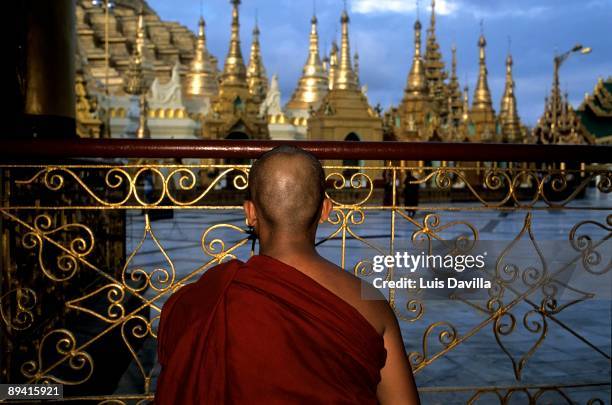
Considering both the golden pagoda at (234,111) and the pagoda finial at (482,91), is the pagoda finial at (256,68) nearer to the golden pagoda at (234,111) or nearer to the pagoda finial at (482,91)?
the golden pagoda at (234,111)

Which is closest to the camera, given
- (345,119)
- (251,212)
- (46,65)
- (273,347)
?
(273,347)

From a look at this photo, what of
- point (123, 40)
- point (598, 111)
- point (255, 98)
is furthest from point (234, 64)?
point (598, 111)

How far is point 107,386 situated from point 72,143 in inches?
52.2

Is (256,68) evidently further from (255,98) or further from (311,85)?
(255,98)

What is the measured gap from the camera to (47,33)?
3787 mm

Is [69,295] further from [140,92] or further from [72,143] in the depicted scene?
[140,92]

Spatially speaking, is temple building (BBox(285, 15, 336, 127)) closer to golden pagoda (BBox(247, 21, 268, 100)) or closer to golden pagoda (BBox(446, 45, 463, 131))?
golden pagoda (BBox(247, 21, 268, 100))

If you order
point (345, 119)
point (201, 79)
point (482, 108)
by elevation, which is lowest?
point (345, 119)

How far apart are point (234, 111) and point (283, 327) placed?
81.4 ft

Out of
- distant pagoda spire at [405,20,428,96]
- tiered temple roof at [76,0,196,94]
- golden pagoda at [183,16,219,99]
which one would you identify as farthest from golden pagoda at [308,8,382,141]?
→ tiered temple roof at [76,0,196,94]

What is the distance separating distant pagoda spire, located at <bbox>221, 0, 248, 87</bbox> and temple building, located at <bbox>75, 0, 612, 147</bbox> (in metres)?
0.04

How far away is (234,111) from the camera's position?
2586 centimetres

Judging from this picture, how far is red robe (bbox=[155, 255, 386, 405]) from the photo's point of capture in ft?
4.73

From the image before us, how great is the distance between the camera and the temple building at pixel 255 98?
26.1 meters
